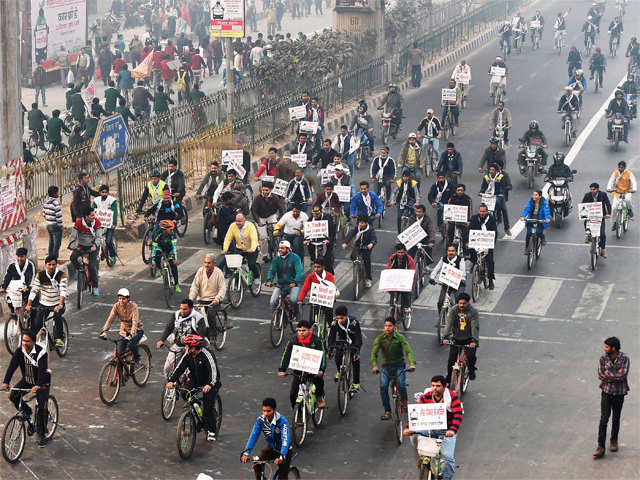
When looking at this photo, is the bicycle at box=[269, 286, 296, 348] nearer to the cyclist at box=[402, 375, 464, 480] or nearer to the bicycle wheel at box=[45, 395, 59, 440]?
the bicycle wheel at box=[45, 395, 59, 440]

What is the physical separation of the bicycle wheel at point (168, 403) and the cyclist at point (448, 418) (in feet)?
12.6

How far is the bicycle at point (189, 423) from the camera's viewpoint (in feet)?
51.1

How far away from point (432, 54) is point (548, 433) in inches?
1418

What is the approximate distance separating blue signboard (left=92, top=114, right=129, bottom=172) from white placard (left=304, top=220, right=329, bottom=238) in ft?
19.9

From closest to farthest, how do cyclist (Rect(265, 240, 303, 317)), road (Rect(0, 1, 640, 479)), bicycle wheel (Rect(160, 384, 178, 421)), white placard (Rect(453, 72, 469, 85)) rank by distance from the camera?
road (Rect(0, 1, 640, 479)), bicycle wheel (Rect(160, 384, 178, 421)), cyclist (Rect(265, 240, 303, 317)), white placard (Rect(453, 72, 469, 85))

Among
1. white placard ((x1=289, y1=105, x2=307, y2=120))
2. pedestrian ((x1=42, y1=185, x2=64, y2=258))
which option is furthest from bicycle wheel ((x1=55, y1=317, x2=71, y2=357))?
white placard ((x1=289, y1=105, x2=307, y2=120))

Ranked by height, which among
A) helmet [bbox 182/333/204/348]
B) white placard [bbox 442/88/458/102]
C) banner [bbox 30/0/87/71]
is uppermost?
banner [bbox 30/0/87/71]

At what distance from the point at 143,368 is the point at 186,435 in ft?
9.08

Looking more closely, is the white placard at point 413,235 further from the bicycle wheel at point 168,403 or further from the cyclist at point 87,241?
the bicycle wheel at point 168,403

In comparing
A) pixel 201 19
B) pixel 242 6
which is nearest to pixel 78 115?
pixel 242 6

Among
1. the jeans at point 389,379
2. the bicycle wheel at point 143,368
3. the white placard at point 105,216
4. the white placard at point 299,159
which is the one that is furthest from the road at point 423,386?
the white placard at point 299,159

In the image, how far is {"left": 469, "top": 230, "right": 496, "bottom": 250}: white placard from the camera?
2230cm

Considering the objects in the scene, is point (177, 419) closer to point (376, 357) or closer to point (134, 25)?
point (376, 357)

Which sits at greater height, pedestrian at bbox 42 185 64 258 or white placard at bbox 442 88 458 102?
white placard at bbox 442 88 458 102
